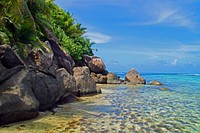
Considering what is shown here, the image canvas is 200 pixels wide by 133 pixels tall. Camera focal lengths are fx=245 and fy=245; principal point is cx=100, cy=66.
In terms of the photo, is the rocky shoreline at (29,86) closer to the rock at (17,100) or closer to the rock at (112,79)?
the rock at (17,100)

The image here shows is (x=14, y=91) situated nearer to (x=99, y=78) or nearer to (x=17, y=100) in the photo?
(x=17, y=100)

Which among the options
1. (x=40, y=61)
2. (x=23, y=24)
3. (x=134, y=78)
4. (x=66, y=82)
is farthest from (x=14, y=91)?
(x=134, y=78)

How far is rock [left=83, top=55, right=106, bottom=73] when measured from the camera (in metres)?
30.8

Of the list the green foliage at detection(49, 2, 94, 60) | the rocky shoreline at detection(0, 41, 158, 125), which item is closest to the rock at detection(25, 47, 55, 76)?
the rocky shoreline at detection(0, 41, 158, 125)

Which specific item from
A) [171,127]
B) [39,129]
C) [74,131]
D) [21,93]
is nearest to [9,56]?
[21,93]

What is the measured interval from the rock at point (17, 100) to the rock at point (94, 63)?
68.8 ft

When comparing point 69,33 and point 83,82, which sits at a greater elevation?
point 69,33

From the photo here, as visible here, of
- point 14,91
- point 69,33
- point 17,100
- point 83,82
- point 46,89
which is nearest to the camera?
point 17,100

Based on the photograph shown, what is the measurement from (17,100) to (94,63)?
22.6 m

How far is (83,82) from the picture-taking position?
16.9 metres

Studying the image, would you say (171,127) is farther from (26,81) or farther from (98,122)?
(26,81)

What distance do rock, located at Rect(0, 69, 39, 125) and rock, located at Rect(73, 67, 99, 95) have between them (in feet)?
22.6

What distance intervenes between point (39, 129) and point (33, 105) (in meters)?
1.36

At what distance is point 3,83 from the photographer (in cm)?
913
